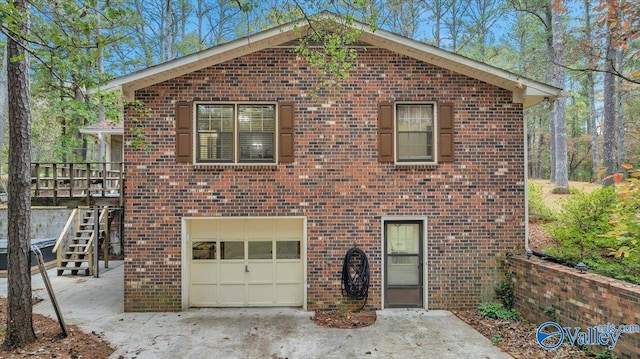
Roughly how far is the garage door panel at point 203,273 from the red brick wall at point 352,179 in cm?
44

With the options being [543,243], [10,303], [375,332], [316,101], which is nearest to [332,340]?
[375,332]

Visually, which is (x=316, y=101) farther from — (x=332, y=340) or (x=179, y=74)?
(x=332, y=340)

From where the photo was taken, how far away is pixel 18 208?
5.63m

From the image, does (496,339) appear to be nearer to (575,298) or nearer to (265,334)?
(575,298)

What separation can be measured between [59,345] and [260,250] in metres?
3.76

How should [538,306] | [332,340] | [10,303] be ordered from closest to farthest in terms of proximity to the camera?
1. [10,303]
2. [332,340]
3. [538,306]

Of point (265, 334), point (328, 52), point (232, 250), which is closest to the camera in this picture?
point (265, 334)

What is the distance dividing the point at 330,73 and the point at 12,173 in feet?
19.1

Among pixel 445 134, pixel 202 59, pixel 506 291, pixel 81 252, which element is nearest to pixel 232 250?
pixel 202 59

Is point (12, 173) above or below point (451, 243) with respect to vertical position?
above

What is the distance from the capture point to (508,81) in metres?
7.43

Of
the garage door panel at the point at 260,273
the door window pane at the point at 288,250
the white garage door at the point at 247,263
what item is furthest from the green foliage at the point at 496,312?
the garage door panel at the point at 260,273

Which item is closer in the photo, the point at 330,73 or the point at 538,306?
the point at 538,306

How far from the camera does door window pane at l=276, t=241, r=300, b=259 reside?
7.92m
